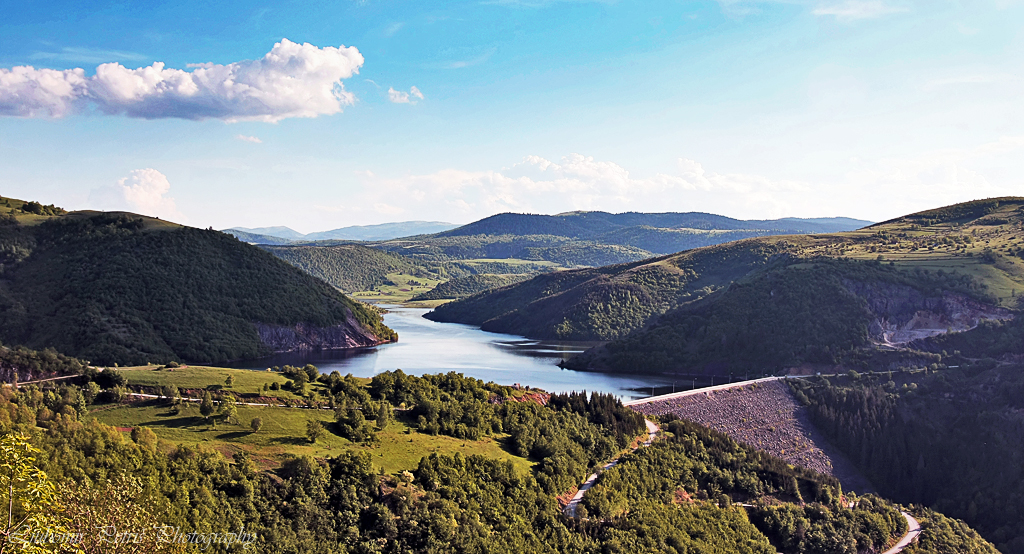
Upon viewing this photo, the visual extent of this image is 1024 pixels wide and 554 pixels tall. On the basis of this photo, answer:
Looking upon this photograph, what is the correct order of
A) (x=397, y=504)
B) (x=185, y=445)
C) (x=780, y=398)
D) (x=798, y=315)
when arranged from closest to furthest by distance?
1. (x=185, y=445)
2. (x=397, y=504)
3. (x=780, y=398)
4. (x=798, y=315)

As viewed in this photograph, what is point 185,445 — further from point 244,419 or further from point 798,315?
point 798,315

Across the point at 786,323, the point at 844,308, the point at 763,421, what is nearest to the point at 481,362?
the point at 786,323

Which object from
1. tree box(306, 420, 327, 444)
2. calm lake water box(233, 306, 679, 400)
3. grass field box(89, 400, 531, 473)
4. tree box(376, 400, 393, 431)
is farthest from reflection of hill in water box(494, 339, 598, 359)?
tree box(306, 420, 327, 444)

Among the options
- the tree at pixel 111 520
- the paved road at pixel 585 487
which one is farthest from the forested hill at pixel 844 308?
the tree at pixel 111 520

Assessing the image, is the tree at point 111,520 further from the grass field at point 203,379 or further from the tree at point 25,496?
the grass field at point 203,379

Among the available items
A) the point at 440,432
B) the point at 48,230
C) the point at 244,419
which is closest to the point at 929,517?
the point at 440,432

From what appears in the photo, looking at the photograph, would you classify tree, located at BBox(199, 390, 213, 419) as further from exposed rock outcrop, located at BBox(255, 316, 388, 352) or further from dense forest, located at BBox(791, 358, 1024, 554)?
exposed rock outcrop, located at BBox(255, 316, 388, 352)
